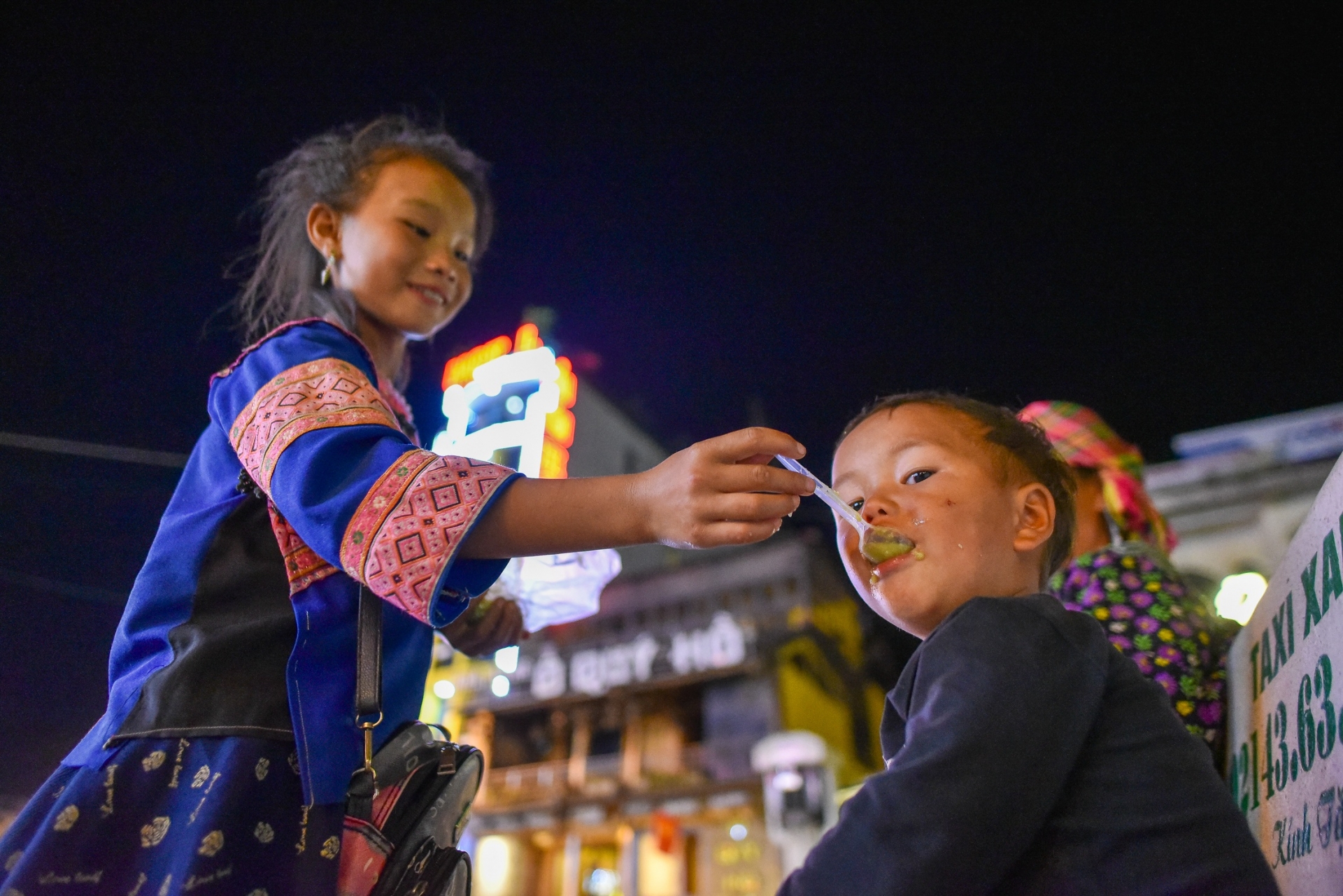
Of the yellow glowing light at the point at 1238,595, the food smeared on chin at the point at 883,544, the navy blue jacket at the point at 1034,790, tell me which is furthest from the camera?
the yellow glowing light at the point at 1238,595

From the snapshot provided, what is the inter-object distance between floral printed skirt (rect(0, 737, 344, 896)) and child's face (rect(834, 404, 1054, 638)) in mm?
901

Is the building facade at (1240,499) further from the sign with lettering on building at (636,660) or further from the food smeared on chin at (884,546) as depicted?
the sign with lettering on building at (636,660)

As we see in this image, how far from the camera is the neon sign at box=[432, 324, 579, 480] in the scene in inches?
498

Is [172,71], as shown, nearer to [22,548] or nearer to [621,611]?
[22,548]

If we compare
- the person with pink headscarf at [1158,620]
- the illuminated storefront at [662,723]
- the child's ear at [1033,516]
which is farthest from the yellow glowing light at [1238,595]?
the illuminated storefront at [662,723]

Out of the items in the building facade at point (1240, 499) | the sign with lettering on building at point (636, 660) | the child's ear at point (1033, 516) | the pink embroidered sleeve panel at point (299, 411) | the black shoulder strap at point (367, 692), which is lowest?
the black shoulder strap at point (367, 692)

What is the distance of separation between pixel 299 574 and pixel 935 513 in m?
1.00

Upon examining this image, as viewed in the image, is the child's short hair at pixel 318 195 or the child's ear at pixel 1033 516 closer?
the child's ear at pixel 1033 516

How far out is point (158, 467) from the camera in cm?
258

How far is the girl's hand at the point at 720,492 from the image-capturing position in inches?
39.6

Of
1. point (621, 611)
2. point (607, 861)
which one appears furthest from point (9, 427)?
point (621, 611)

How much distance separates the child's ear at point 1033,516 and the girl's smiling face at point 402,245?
4.11 feet

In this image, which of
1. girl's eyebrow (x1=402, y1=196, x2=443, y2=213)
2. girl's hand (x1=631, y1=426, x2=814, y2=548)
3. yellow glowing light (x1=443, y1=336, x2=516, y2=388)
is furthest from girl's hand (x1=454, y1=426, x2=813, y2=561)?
yellow glowing light (x1=443, y1=336, x2=516, y2=388)

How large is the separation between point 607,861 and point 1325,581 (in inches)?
758
